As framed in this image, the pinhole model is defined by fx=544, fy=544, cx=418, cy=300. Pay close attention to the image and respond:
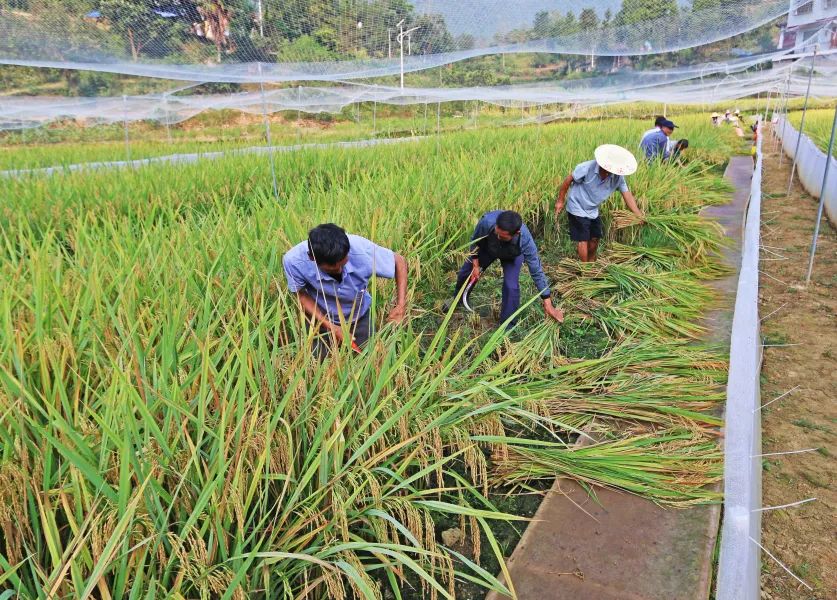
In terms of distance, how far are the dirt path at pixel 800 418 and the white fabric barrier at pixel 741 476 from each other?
126 millimetres

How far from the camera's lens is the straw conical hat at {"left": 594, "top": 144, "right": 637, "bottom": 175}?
364 centimetres

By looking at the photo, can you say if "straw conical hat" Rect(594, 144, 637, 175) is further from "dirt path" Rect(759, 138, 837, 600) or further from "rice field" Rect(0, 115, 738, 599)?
"dirt path" Rect(759, 138, 837, 600)

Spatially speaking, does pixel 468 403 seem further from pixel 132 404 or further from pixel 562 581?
pixel 132 404

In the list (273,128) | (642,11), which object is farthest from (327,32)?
(273,128)

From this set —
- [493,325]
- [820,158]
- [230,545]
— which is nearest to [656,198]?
[493,325]

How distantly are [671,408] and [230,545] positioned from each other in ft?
5.40

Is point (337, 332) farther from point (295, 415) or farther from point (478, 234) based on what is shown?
point (478, 234)

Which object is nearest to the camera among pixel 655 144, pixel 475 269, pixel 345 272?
pixel 345 272

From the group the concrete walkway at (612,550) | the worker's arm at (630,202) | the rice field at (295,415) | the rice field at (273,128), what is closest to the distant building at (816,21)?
the worker's arm at (630,202)

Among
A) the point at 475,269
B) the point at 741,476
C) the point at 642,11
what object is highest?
the point at 642,11

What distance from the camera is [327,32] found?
5523 millimetres

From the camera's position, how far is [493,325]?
3.20 metres

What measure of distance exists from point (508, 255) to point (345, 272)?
3.65 feet

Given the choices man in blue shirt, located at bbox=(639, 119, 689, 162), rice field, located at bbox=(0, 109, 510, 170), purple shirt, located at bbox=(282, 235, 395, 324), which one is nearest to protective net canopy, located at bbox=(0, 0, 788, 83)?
man in blue shirt, located at bbox=(639, 119, 689, 162)
